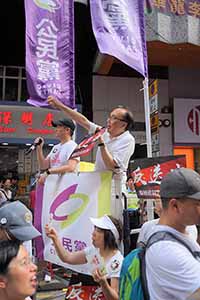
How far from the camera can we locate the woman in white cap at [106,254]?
9.00 feet

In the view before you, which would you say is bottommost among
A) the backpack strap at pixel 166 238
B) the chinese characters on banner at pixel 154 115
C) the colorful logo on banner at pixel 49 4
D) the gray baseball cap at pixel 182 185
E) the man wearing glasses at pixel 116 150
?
the backpack strap at pixel 166 238

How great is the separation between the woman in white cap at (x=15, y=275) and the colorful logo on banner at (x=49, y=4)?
17.2ft

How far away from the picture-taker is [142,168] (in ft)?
11.4

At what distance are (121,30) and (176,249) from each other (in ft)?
13.2

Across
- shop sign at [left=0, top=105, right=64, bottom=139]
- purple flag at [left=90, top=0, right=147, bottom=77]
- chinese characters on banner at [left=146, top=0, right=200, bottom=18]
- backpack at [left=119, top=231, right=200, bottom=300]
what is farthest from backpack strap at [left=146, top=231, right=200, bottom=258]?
chinese characters on banner at [left=146, top=0, right=200, bottom=18]

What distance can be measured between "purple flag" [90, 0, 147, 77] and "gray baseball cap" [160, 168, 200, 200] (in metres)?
3.32

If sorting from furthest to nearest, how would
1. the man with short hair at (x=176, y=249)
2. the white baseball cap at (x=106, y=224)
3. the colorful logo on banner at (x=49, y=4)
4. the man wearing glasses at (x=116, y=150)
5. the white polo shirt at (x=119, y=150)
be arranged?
the colorful logo on banner at (x=49, y=4)
the white polo shirt at (x=119, y=150)
the man wearing glasses at (x=116, y=150)
the white baseball cap at (x=106, y=224)
the man with short hair at (x=176, y=249)

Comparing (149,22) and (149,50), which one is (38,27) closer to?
(149,22)

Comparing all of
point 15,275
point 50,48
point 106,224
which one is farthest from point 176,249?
point 50,48

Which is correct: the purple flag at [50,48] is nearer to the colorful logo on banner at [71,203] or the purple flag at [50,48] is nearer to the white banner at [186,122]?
the colorful logo on banner at [71,203]

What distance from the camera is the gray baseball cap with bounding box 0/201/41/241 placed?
2.33 meters

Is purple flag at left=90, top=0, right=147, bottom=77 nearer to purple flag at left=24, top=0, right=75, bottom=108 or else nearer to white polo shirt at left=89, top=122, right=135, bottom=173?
purple flag at left=24, top=0, right=75, bottom=108

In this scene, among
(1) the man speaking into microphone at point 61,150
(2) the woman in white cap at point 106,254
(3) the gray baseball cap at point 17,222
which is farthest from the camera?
(1) the man speaking into microphone at point 61,150

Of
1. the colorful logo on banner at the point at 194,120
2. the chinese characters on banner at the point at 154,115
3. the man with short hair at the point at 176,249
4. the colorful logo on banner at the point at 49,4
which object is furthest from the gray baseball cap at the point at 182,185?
the colorful logo on banner at the point at 194,120
